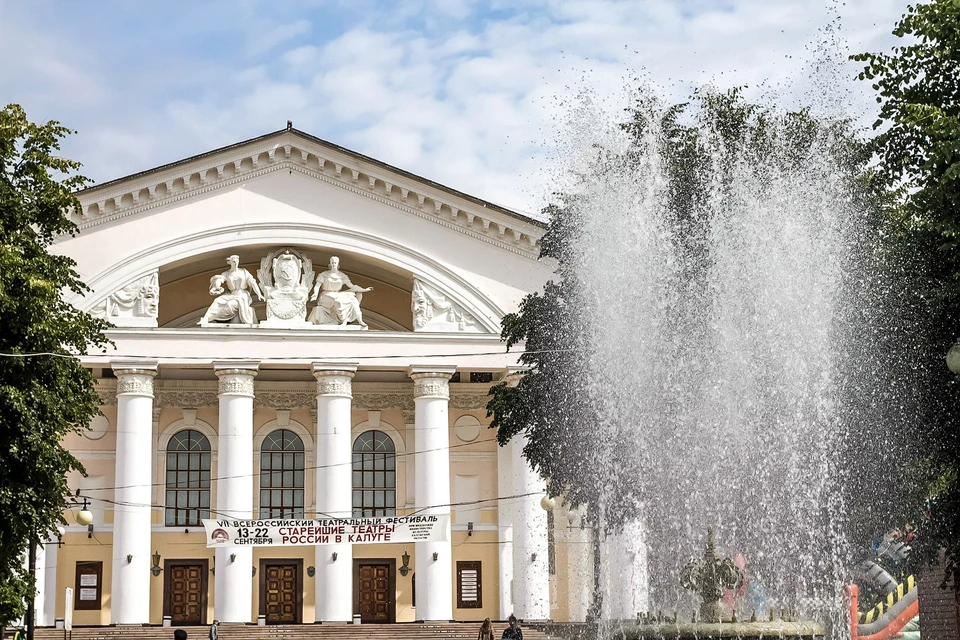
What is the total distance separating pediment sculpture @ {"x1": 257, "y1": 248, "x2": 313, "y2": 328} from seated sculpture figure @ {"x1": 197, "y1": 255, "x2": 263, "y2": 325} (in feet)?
1.32

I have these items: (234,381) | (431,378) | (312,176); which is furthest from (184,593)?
(312,176)

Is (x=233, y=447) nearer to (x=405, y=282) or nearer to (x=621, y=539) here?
(x=405, y=282)

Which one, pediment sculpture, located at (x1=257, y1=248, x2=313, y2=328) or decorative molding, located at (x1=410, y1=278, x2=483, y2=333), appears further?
decorative molding, located at (x1=410, y1=278, x2=483, y2=333)

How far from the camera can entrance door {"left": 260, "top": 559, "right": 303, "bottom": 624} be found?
1490 inches

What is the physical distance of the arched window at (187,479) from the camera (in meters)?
38.1

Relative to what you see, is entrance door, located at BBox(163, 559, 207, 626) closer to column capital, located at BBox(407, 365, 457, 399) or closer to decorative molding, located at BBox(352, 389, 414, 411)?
decorative molding, located at BBox(352, 389, 414, 411)

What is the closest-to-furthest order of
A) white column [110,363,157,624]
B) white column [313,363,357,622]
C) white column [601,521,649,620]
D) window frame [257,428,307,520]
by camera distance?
1. white column [601,521,649,620]
2. white column [110,363,157,624]
3. white column [313,363,357,622]
4. window frame [257,428,307,520]

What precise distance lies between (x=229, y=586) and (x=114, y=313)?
759 centimetres

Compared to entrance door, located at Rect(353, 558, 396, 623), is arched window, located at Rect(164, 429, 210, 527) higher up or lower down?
higher up

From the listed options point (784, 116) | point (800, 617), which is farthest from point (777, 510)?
point (784, 116)

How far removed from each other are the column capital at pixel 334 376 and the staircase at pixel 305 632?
5918 millimetres

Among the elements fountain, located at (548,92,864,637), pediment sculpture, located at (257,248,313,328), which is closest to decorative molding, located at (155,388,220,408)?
pediment sculpture, located at (257,248,313,328)

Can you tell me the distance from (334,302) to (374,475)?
5.60 metres

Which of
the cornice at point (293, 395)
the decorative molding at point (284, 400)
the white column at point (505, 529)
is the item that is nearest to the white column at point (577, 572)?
the white column at point (505, 529)
